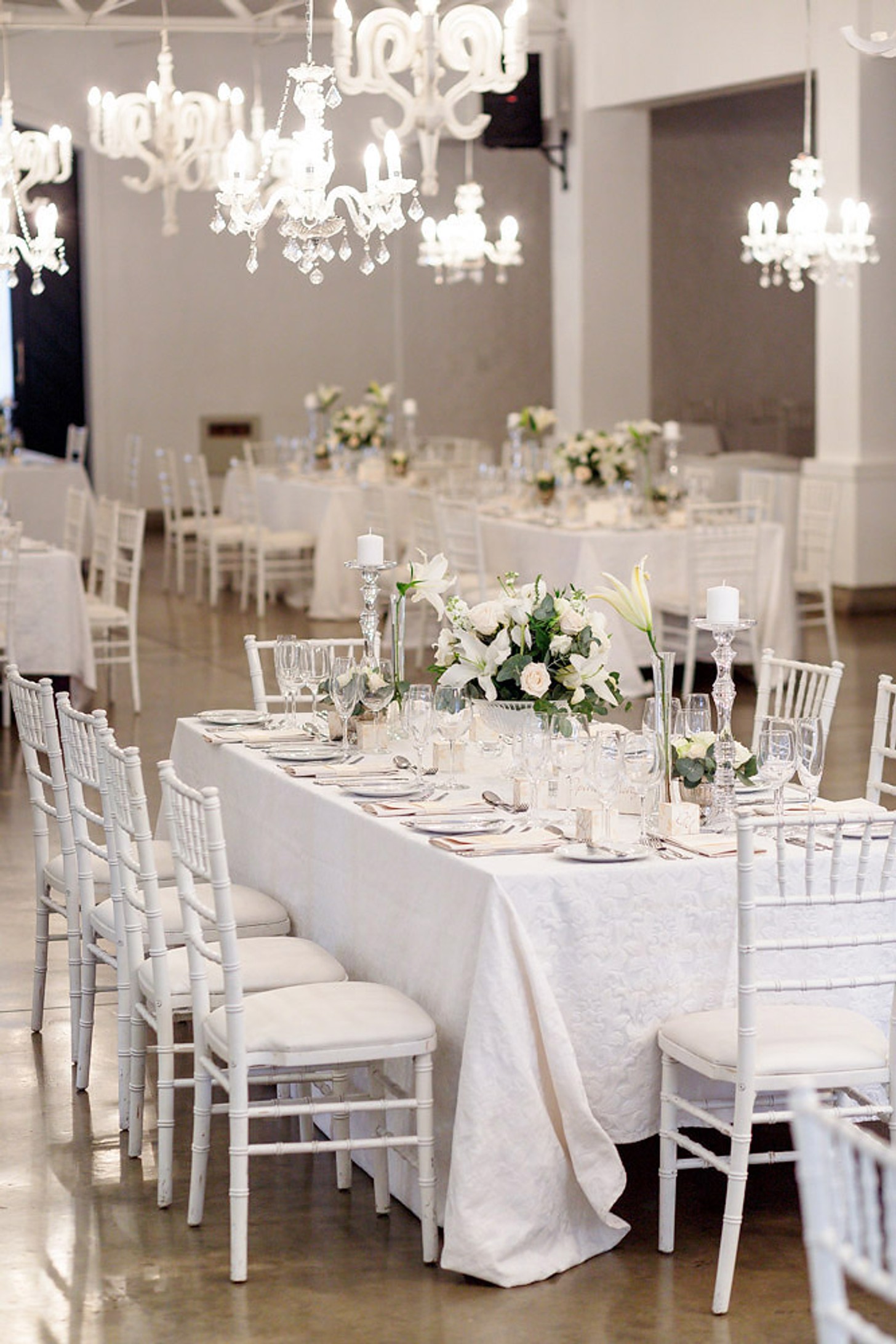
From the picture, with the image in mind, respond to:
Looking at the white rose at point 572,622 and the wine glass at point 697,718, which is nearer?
the wine glass at point 697,718

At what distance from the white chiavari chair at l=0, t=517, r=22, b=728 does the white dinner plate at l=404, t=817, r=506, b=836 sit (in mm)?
5183

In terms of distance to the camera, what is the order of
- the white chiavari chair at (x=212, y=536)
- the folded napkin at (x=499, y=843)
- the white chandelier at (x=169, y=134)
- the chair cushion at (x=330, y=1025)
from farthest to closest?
the white chiavari chair at (x=212, y=536) → the white chandelier at (x=169, y=134) → the folded napkin at (x=499, y=843) → the chair cushion at (x=330, y=1025)

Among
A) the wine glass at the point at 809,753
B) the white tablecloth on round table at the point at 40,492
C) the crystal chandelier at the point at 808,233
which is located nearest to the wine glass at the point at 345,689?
the wine glass at the point at 809,753

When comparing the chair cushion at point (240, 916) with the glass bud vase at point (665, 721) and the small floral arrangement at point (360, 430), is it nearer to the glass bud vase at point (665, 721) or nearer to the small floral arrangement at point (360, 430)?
the glass bud vase at point (665, 721)

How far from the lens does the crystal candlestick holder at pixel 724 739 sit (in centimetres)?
405

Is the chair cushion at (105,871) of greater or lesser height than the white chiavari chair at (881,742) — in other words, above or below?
below

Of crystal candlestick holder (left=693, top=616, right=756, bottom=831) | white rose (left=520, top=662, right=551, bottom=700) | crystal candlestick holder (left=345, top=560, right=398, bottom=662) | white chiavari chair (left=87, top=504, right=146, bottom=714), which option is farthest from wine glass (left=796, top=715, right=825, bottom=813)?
white chiavari chair (left=87, top=504, right=146, bottom=714)

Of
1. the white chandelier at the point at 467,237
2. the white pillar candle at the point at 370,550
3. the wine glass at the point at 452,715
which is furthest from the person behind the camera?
the white chandelier at the point at 467,237

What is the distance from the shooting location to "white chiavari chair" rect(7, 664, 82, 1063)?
4629mm

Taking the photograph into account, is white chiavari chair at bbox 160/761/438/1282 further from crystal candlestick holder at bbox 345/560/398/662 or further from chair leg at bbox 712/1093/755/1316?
crystal candlestick holder at bbox 345/560/398/662

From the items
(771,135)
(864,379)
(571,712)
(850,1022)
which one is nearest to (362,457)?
(864,379)

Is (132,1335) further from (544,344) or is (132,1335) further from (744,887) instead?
(544,344)

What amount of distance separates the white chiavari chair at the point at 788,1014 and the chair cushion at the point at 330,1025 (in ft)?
1.55

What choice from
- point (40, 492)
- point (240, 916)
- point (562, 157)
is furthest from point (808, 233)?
point (240, 916)
